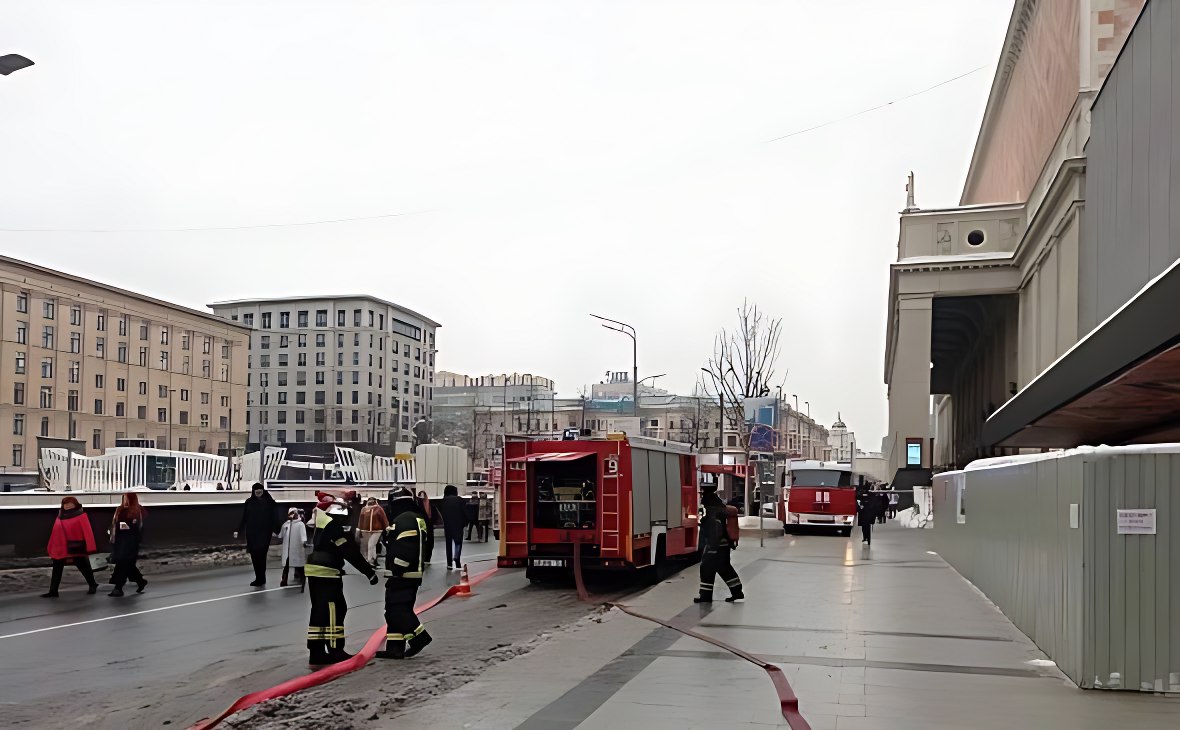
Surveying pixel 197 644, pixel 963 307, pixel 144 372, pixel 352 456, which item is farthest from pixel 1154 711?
pixel 144 372

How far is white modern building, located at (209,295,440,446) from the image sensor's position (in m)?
125

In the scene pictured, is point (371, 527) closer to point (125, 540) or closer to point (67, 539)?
point (125, 540)

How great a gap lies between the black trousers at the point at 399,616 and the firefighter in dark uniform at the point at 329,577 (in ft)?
0.96

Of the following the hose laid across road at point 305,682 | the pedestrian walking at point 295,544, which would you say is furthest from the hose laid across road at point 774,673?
the pedestrian walking at point 295,544

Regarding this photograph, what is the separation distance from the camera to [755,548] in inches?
1216

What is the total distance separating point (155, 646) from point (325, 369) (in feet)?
381

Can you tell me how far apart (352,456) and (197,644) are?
28.2 meters

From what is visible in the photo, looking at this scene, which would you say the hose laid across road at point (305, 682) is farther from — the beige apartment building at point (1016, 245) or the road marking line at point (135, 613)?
the beige apartment building at point (1016, 245)

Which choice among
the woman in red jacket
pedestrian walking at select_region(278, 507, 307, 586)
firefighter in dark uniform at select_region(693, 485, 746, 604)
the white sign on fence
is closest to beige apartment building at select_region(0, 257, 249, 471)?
pedestrian walking at select_region(278, 507, 307, 586)

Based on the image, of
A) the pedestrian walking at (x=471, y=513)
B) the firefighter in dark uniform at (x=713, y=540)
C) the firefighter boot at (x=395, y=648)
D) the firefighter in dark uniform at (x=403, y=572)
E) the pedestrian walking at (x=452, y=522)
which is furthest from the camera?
the pedestrian walking at (x=471, y=513)

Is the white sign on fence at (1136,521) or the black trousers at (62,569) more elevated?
the white sign on fence at (1136,521)

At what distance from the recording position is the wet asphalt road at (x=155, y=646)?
898 cm

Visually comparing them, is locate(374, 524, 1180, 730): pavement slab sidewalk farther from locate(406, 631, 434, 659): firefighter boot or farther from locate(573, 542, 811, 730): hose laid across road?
locate(406, 631, 434, 659): firefighter boot

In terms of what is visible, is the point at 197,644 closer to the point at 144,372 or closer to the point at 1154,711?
the point at 1154,711
